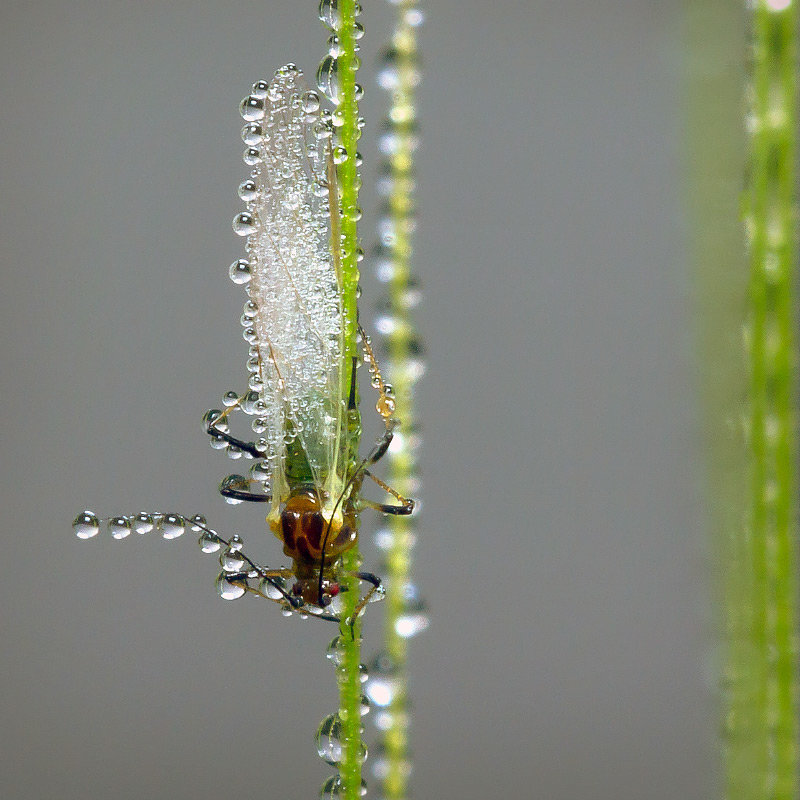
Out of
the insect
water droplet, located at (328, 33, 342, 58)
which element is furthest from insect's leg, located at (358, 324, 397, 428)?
water droplet, located at (328, 33, 342, 58)

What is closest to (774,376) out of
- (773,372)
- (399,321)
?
(773,372)

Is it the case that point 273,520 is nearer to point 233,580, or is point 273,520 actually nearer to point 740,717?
point 233,580

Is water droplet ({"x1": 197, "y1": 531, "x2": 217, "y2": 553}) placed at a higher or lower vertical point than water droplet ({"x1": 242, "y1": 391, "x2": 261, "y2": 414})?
lower

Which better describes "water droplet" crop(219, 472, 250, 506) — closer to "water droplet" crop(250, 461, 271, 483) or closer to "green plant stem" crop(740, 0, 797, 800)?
"water droplet" crop(250, 461, 271, 483)

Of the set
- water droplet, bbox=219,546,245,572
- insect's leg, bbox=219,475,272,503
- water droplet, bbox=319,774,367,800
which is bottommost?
water droplet, bbox=319,774,367,800

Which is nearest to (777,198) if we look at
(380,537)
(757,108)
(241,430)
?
(757,108)

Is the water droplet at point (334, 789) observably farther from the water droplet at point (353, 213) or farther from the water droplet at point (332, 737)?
the water droplet at point (353, 213)

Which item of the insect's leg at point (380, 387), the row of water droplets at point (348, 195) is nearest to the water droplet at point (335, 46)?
the row of water droplets at point (348, 195)
